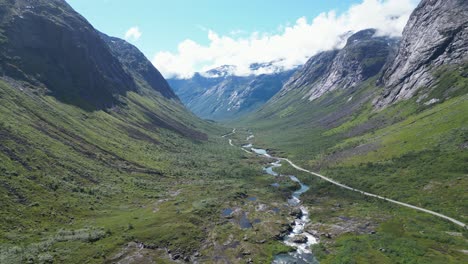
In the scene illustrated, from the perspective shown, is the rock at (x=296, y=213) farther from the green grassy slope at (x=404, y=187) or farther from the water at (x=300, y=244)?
the green grassy slope at (x=404, y=187)

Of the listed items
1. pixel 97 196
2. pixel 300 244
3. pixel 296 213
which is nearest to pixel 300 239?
pixel 300 244

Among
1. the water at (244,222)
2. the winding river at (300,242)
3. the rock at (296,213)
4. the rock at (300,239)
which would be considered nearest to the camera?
the winding river at (300,242)

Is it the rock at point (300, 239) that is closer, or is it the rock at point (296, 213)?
the rock at point (300, 239)

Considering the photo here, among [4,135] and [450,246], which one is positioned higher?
[450,246]

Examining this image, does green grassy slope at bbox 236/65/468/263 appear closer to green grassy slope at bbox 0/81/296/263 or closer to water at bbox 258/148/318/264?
water at bbox 258/148/318/264

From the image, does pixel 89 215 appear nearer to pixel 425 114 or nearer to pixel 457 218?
pixel 457 218

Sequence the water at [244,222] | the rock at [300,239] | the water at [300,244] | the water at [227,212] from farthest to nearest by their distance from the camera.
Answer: the water at [227,212] → the water at [244,222] → the rock at [300,239] → the water at [300,244]

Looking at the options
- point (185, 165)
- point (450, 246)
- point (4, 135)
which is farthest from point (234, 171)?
point (450, 246)

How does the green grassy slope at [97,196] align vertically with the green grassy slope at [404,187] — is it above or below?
below

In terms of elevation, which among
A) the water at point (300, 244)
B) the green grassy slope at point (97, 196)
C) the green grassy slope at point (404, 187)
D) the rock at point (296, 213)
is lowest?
the green grassy slope at point (97, 196)

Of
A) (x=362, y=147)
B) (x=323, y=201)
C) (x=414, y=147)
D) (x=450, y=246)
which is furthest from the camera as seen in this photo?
(x=362, y=147)

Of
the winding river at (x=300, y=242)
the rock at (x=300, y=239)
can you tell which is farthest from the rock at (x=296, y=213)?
the rock at (x=300, y=239)
